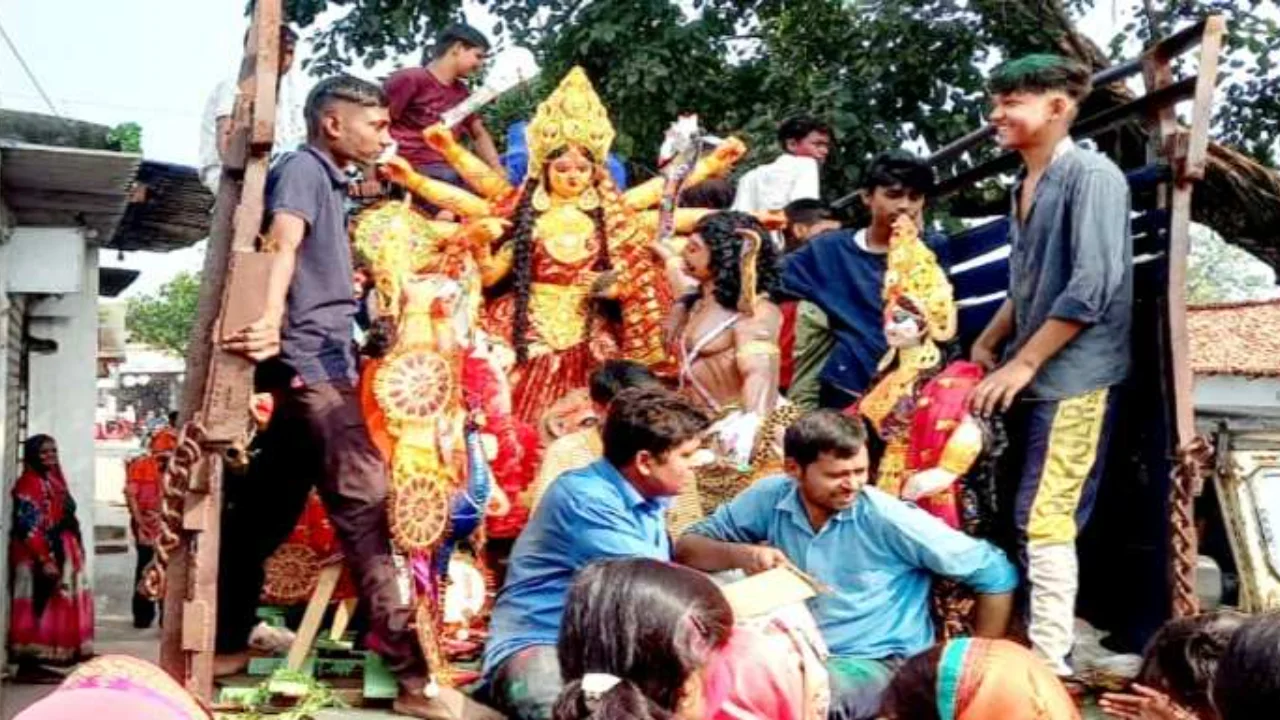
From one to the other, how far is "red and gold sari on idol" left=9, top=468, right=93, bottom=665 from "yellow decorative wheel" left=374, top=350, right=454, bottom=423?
512cm

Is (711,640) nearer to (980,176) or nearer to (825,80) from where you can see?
(980,176)

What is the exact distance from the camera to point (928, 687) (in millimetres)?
2168

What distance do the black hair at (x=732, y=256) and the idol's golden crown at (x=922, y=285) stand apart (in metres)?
0.51

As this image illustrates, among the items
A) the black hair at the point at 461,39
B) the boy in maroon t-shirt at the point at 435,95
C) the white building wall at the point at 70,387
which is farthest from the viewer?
the white building wall at the point at 70,387

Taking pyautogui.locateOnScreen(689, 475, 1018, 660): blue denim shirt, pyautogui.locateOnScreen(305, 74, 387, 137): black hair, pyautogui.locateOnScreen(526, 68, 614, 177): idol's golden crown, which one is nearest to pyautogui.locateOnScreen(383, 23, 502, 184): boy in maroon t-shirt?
pyautogui.locateOnScreen(526, 68, 614, 177): idol's golden crown

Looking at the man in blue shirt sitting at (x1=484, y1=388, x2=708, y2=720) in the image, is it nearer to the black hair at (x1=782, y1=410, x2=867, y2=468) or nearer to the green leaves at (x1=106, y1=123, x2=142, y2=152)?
the black hair at (x1=782, y1=410, x2=867, y2=468)

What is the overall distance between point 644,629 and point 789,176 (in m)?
4.69

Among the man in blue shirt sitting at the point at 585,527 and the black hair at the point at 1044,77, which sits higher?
the black hair at the point at 1044,77

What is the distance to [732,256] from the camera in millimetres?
4969

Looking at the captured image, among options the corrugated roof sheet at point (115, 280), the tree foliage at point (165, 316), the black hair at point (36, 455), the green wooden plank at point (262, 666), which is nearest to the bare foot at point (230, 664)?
the green wooden plank at point (262, 666)

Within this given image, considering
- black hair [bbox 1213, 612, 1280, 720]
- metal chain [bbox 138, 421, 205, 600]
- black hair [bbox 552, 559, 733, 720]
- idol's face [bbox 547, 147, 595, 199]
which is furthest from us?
idol's face [bbox 547, 147, 595, 199]

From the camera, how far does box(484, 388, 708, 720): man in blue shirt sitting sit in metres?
3.54

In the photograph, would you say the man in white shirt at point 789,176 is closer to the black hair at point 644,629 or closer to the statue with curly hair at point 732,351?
the statue with curly hair at point 732,351

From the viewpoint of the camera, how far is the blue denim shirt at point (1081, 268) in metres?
3.96
